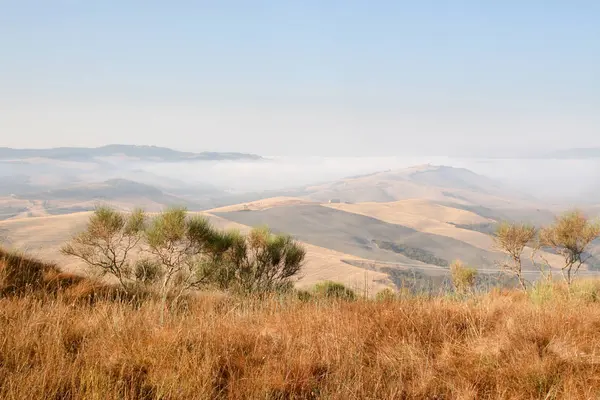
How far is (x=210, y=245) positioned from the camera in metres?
24.1

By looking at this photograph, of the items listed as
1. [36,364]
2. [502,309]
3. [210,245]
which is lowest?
[210,245]

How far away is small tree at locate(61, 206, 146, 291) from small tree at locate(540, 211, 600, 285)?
935 inches

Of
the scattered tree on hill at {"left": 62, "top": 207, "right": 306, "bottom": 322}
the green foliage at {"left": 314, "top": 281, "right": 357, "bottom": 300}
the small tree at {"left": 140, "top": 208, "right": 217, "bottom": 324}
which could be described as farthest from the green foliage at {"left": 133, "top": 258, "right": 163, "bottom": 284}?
the green foliage at {"left": 314, "top": 281, "right": 357, "bottom": 300}

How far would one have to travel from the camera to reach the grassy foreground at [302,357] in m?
3.50

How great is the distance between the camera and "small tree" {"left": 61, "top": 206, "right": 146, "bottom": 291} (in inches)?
841

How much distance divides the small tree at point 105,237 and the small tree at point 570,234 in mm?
23740

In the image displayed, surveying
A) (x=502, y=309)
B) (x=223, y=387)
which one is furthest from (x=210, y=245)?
(x=223, y=387)

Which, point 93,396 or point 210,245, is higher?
point 93,396

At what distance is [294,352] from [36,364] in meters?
2.34

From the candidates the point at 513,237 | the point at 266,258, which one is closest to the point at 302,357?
the point at 266,258

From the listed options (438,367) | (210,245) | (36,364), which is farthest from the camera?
(210,245)

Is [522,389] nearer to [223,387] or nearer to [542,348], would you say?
[542,348]

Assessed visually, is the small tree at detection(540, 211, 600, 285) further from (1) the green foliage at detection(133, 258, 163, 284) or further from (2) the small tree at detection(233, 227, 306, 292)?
(1) the green foliage at detection(133, 258, 163, 284)

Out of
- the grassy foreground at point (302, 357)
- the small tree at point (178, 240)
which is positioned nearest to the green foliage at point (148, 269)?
the small tree at point (178, 240)
